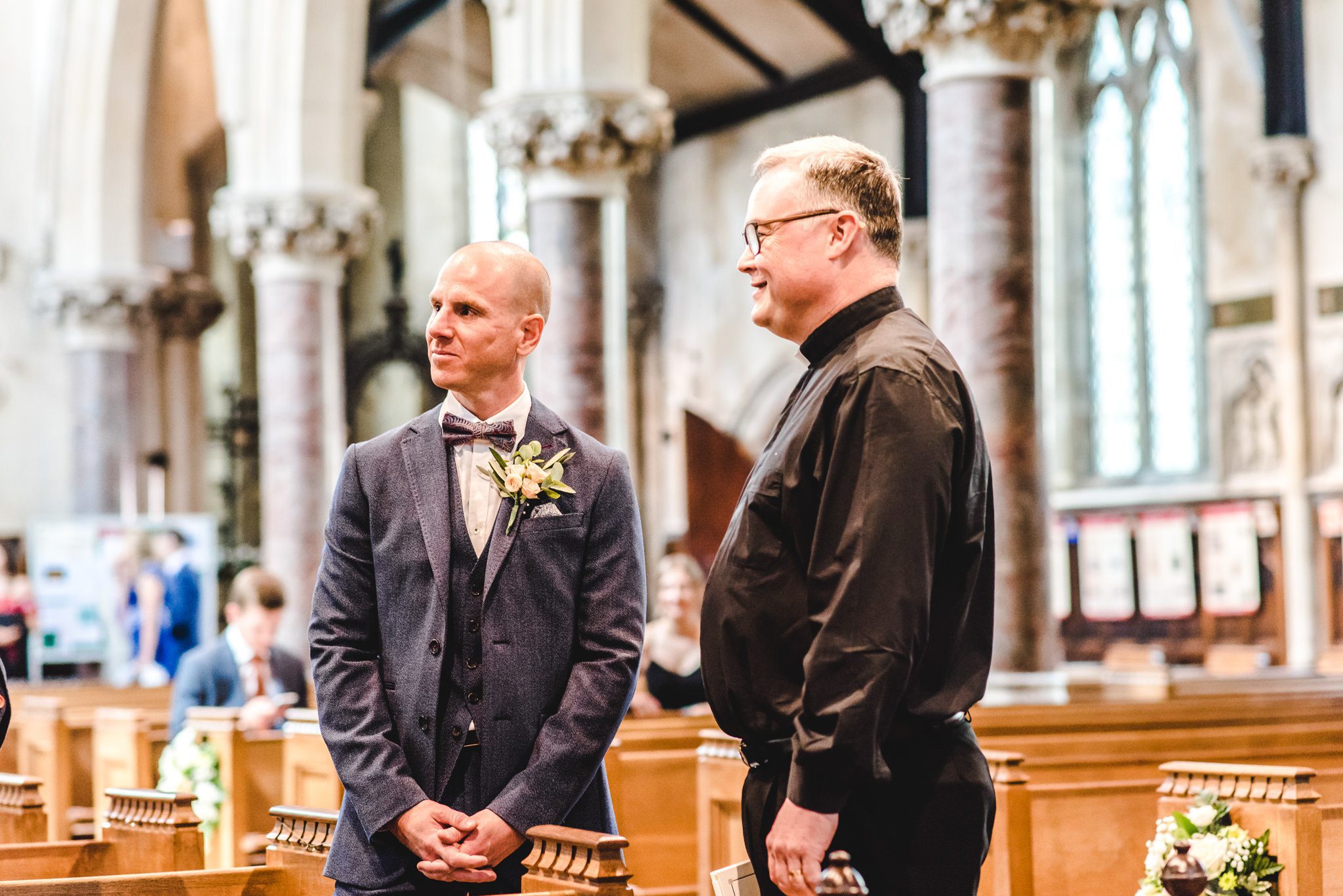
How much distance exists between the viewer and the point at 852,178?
2334 millimetres

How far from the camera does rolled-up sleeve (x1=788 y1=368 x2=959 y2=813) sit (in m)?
2.10

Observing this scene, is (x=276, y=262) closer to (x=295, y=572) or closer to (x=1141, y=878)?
(x=295, y=572)

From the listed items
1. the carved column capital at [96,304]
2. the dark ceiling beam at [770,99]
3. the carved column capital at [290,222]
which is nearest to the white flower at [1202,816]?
the carved column capital at [290,222]

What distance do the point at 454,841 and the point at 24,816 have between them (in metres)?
2.19

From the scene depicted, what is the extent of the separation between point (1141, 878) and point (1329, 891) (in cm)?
76

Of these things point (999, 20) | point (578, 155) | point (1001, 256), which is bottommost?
point (1001, 256)

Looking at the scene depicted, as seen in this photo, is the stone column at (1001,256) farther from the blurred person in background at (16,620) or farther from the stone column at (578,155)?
the blurred person in background at (16,620)

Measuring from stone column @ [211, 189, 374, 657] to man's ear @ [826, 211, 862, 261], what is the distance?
9621 mm

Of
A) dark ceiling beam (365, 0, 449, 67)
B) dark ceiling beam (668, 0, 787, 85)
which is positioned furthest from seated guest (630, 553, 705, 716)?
dark ceiling beam (365, 0, 449, 67)

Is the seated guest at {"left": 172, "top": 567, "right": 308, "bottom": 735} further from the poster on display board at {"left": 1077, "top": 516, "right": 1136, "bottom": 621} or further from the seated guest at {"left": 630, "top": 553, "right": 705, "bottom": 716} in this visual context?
the poster on display board at {"left": 1077, "top": 516, "right": 1136, "bottom": 621}

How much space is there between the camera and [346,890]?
2.61 metres

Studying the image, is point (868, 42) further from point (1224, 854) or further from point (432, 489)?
point (432, 489)

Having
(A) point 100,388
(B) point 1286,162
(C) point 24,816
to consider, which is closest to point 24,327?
(A) point 100,388

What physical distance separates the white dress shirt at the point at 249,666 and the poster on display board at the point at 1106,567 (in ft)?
34.3
